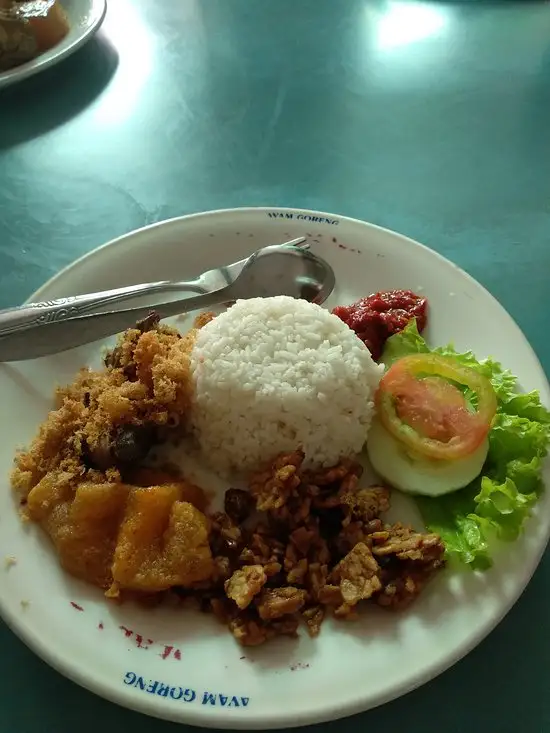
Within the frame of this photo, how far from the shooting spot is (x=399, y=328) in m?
2.17

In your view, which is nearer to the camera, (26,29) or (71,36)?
(26,29)

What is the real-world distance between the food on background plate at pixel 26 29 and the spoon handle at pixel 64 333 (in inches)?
70.7

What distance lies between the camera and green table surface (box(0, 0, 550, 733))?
9.29ft

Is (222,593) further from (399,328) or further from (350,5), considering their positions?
(350,5)

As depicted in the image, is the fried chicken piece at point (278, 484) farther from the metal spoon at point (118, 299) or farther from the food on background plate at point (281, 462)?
the metal spoon at point (118, 299)

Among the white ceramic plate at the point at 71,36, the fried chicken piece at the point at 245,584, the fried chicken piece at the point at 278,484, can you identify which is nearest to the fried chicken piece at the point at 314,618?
the fried chicken piece at the point at 245,584

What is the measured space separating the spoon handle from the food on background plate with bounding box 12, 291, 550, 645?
5.2 inches

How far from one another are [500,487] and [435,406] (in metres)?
0.29

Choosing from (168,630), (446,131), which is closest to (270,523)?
(168,630)

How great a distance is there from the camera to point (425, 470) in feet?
5.96

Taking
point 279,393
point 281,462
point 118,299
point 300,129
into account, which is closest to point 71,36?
point 300,129

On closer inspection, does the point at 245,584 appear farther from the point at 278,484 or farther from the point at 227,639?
the point at 278,484

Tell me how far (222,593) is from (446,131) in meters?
2.58

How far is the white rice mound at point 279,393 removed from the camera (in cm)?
193
